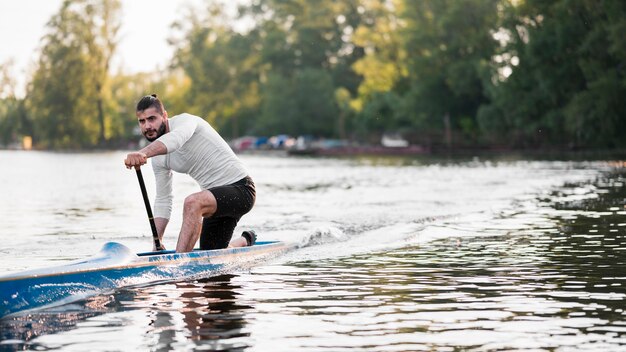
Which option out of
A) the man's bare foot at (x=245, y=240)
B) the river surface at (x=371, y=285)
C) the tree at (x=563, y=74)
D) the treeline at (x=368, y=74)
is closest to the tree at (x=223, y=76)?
the treeline at (x=368, y=74)

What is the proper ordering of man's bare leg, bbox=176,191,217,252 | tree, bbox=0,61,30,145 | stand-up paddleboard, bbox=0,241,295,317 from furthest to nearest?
tree, bbox=0,61,30,145 → man's bare leg, bbox=176,191,217,252 → stand-up paddleboard, bbox=0,241,295,317

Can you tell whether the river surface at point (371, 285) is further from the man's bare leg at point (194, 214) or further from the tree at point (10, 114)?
the tree at point (10, 114)

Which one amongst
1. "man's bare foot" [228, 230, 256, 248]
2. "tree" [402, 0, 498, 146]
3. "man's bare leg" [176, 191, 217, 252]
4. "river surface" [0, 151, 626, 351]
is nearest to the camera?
"river surface" [0, 151, 626, 351]

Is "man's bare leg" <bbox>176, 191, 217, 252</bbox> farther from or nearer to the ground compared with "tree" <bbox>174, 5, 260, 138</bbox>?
nearer to the ground

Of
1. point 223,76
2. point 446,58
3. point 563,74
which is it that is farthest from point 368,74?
point 563,74

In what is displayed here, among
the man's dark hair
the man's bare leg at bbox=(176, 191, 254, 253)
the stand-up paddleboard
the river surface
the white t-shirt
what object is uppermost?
the man's dark hair

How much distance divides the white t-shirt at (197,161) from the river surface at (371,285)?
1.09 metres

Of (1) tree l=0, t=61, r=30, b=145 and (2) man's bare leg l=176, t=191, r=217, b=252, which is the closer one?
(2) man's bare leg l=176, t=191, r=217, b=252

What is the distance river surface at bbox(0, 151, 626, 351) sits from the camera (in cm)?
923

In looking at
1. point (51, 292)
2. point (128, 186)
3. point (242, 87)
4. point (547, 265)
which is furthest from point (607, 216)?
point (242, 87)

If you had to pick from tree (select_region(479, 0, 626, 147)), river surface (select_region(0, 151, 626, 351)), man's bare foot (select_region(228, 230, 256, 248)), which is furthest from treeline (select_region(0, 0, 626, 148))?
man's bare foot (select_region(228, 230, 256, 248))

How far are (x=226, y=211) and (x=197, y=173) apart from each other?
0.55 meters

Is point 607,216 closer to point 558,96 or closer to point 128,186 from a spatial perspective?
point 128,186

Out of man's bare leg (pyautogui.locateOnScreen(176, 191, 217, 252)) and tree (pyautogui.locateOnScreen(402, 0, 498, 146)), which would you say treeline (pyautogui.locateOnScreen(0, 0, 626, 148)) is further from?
man's bare leg (pyautogui.locateOnScreen(176, 191, 217, 252))
